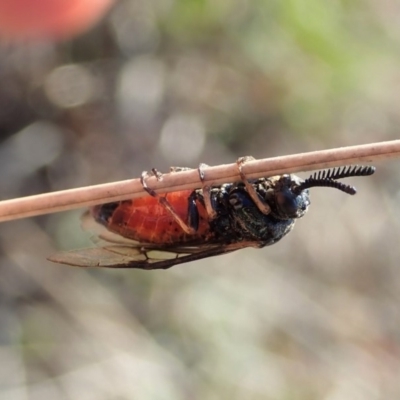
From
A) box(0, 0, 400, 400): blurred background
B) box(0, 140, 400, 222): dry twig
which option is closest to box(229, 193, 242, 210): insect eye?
box(0, 140, 400, 222): dry twig

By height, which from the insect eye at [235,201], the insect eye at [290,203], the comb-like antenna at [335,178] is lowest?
the insect eye at [235,201]

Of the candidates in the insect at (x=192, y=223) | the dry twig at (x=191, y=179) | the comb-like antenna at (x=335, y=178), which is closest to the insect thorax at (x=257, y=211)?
the insect at (x=192, y=223)

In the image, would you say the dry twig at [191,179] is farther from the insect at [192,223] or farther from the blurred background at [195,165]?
the blurred background at [195,165]

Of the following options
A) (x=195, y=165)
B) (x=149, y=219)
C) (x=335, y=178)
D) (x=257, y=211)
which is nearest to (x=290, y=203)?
(x=257, y=211)

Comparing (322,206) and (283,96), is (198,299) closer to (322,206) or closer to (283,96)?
(322,206)

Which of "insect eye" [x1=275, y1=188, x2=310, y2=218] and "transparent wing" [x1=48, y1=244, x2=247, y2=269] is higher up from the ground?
"insect eye" [x1=275, y1=188, x2=310, y2=218]

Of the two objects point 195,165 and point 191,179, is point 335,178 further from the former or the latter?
point 195,165

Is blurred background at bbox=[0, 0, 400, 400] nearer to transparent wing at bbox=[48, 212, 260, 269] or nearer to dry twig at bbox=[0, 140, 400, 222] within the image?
transparent wing at bbox=[48, 212, 260, 269]

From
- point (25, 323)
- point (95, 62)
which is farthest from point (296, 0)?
point (25, 323)
